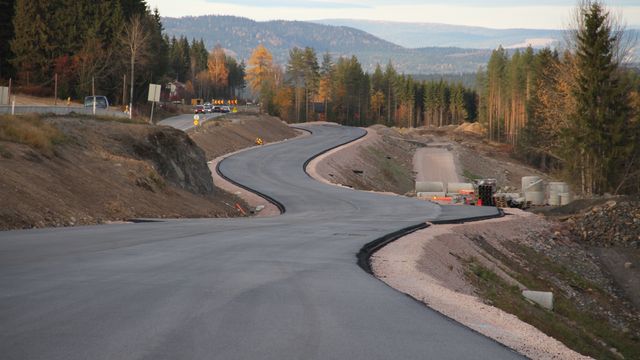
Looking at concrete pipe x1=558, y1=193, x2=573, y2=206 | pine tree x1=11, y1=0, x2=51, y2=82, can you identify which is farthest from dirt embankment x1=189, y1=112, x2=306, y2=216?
concrete pipe x1=558, y1=193, x2=573, y2=206

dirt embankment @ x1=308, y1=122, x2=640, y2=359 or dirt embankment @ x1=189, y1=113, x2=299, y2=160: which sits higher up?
dirt embankment @ x1=189, y1=113, x2=299, y2=160

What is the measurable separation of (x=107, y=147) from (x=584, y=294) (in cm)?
2055

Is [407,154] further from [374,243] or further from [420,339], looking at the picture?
[420,339]

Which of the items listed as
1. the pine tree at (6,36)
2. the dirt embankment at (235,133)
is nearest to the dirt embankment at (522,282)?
the dirt embankment at (235,133)

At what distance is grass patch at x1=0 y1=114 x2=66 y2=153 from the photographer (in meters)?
27.6

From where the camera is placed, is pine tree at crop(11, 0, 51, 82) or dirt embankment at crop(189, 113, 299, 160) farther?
pine tree at crop(11, 0, 51, 82)

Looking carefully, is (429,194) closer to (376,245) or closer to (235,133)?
(235,133)

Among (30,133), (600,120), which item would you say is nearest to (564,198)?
(600,120)

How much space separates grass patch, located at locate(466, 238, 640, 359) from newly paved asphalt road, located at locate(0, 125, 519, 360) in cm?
362

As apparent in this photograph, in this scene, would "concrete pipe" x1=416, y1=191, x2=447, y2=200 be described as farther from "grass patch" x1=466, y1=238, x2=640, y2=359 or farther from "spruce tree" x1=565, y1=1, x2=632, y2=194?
"grass patch" x1=466, y1=238, x2=640, y2=359

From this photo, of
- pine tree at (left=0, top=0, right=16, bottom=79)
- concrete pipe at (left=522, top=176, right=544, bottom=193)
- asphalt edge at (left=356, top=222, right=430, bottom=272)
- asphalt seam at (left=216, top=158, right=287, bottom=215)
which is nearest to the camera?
asphalt edge at (left=356, top=222, right=430, bottom=272)

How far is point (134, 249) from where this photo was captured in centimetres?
1633

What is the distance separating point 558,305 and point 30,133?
18714 mm

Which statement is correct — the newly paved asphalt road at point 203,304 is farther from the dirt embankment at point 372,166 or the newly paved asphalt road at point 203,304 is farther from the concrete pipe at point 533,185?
the dirt embankment at point 372,166
